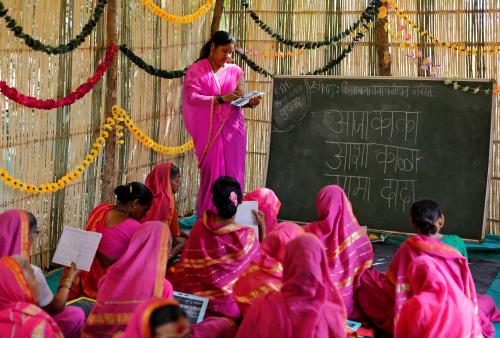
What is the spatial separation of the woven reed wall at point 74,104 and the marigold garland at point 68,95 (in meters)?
0.10

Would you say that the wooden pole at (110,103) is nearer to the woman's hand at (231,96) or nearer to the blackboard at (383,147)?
the woman's hand at (231,96)

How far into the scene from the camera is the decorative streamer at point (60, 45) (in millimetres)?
4906

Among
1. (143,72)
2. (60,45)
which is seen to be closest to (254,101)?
(143,72)

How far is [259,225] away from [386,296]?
1.01 metres

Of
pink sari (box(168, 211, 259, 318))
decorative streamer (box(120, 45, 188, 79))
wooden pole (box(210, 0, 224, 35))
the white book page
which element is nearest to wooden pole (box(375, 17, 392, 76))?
wooden pole (box(210, 0, 224, 35))

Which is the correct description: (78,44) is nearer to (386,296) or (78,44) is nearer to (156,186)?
(156,186)

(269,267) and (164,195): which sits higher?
(164,195)

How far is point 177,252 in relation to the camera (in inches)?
202

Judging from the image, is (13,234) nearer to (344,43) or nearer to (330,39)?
(330,39)

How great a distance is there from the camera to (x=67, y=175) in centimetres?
571

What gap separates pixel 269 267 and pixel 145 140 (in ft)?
11.7

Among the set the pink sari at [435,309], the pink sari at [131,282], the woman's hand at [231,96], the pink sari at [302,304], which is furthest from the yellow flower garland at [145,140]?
the pink sari at [302,304]

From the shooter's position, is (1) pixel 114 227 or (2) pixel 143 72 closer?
(1) pixel 114 227

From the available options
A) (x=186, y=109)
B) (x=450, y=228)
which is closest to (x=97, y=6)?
(x=186, y=109)
